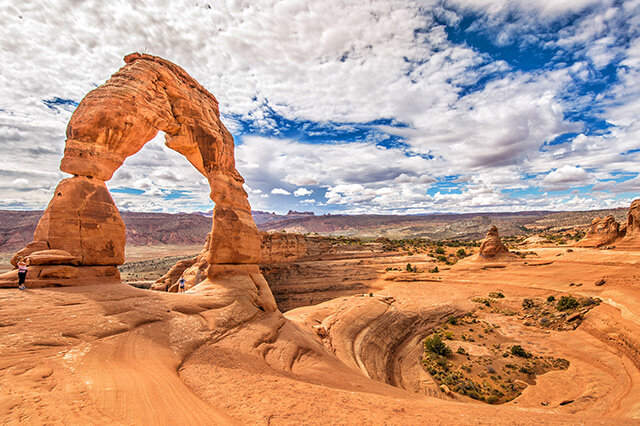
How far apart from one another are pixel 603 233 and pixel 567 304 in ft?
56.4

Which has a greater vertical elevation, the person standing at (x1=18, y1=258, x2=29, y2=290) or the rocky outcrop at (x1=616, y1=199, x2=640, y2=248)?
the rocky outcrop at (x1=616, y1=199, x2=640, y2=248)

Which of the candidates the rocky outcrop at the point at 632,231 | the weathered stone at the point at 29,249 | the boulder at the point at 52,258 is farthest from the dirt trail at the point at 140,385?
the rocky outcrop at the point at 632,231

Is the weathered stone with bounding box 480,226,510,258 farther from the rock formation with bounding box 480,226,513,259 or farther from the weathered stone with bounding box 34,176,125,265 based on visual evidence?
the weathered stone with bounding box 34,176,125,265

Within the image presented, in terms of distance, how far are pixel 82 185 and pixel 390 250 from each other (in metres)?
44.1

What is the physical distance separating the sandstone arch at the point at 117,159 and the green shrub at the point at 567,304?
24.3 m

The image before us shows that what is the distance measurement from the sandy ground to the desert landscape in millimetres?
55

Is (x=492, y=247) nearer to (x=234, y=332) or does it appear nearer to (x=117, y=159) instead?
(x=234, y=332)

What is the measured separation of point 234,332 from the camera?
10711 mm

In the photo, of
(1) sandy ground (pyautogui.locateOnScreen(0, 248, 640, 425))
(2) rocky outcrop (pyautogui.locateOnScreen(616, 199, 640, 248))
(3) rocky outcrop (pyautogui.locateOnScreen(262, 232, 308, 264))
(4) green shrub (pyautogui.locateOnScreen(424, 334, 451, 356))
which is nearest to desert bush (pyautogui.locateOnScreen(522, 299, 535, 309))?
(1) sandy ground (pyautogui.locateOnScreen(0, 248, 640, 425))

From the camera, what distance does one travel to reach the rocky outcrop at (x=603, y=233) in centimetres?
2988

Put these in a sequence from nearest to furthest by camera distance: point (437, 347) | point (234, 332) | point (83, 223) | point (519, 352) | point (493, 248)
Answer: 1. point (234, 332)
2. point (83, 223)
3. point (519, 352)
4. point (437, 347)
5. point (493, 248)

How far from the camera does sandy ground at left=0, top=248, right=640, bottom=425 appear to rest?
4.85 m

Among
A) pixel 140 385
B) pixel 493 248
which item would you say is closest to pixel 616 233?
pixel 493 248

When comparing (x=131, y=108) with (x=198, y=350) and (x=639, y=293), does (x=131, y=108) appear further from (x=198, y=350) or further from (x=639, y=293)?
(x=639, y=293)
